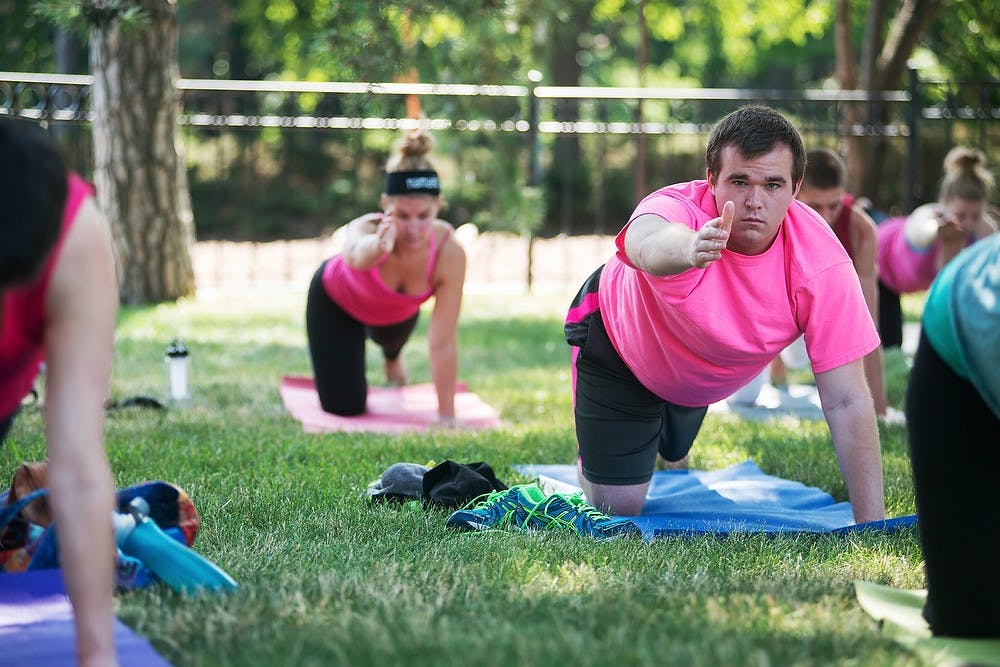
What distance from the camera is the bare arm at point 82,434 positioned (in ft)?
7.07

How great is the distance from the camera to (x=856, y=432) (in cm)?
374

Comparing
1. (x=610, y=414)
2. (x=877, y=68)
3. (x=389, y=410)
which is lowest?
(x=389, y=410)

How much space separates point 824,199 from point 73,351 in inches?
167

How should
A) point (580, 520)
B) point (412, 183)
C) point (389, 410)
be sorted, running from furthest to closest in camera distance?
point (389, 410), point (412, 183), point (580, 520)

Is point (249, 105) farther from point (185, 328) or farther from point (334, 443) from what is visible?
point (334, 443)

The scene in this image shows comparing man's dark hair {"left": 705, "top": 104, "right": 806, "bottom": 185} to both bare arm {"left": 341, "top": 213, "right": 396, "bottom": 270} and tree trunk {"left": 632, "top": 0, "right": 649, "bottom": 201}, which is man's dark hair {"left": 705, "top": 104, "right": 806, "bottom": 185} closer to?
bare arm {"left": 341, "top": 213, "right": 396, "bottom": 270}

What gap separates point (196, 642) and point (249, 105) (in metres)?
11.7

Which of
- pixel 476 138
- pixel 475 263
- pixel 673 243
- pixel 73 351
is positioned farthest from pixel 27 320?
pixel 475 263

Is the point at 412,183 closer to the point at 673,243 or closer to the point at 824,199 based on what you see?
the point at 824,199

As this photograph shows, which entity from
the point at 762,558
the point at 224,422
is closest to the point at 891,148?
the point at 224,422

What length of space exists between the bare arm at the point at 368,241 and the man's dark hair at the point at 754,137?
7.26 ft

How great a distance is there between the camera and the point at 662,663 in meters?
2.42

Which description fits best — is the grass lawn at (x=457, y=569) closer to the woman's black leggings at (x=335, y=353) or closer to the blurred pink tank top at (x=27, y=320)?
the woman's black leggings at (x=335, y=353)

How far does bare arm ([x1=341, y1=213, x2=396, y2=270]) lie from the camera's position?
5539 millimetres
